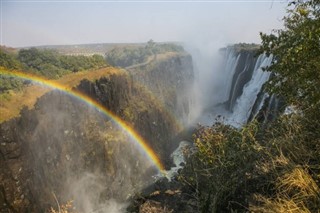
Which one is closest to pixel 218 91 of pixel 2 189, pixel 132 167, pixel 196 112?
pixel 196 112

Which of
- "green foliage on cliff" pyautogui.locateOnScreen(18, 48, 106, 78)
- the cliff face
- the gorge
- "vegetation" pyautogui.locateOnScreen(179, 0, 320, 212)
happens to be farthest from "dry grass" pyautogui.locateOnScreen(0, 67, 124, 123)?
"vegetation" pyautogui.locateOnScreen(179, 0, 320, 212)

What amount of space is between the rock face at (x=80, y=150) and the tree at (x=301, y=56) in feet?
53.2

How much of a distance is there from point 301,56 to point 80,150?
22.7 metres

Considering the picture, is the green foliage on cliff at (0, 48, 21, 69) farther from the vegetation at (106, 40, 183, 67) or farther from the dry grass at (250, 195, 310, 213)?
the dry grass at (250, 195, 310, 213)

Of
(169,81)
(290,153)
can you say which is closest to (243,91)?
(169,81)

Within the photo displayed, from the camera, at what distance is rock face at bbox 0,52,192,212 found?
70.5 ft

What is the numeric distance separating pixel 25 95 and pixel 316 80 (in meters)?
23.3

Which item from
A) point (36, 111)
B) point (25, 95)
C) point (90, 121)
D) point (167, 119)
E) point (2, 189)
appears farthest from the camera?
point (167, 119)

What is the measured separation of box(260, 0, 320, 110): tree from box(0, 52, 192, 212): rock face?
53.2ft

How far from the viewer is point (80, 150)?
28094 mm

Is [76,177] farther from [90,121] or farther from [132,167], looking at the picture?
[132,167]

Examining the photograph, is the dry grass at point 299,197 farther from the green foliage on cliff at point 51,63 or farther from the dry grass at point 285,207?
the green foliage on cliff at point 51,63

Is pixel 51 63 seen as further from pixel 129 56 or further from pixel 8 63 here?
pixel 129 56

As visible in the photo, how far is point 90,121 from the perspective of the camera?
1195 inches
